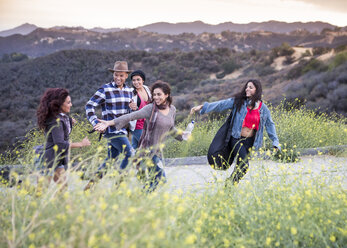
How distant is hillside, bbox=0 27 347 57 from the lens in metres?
62.7

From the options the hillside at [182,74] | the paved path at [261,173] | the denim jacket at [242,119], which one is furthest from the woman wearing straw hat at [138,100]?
the hillside at [182,74]

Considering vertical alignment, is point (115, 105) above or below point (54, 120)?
below

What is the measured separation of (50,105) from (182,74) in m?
39.2

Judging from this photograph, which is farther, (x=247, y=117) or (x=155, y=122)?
(x=247, y=117)

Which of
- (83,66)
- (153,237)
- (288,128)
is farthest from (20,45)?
(153,237)

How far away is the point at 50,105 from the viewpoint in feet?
14.0

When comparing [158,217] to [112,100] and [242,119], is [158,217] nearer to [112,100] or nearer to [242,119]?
[242,119]

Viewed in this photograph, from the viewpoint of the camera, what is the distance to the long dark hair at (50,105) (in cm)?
425

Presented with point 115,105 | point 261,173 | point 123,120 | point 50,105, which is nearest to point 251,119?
point 261,173

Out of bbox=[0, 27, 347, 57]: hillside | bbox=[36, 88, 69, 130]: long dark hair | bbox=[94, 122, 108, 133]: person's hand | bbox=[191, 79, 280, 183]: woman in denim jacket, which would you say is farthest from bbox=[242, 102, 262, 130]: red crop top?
bbox=[0, 27, 347, 57]: hillside

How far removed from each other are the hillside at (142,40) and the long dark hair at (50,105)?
5675 centimetres

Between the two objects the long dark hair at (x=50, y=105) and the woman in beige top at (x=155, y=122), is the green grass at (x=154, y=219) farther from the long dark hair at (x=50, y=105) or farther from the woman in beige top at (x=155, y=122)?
the long dark hair at (x=50, y=105)

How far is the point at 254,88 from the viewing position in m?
5.18

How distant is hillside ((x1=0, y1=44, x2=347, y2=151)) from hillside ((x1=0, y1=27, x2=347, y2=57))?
12.2 metres
